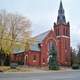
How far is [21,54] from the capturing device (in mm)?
75625

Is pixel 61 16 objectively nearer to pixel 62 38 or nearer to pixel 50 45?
pixel 62 38

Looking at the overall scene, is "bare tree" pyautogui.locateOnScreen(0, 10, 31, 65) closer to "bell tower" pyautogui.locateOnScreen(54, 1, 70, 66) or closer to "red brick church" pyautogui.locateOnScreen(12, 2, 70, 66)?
"red brick church" pyautogui.locateOnScreen(12, 2, 70, 66)

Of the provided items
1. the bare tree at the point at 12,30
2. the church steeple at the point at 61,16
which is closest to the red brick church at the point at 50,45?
the church steeple at the point at 61,16

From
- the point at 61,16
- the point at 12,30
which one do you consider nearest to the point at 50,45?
the point at 61,16

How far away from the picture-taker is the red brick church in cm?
7362

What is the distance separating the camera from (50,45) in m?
79.1

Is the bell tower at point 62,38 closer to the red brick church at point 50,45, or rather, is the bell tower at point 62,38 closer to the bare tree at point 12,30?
the red brick church at point 50,45

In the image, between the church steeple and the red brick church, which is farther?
the church steeple

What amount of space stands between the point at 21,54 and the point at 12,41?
67.7ft

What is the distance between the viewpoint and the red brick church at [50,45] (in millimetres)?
73625

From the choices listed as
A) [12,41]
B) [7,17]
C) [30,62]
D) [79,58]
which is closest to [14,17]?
[7,17]

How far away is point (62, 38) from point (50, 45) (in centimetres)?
751

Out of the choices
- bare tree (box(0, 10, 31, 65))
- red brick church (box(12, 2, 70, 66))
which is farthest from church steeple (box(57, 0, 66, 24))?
bare tree (box(0, 10, 31, 65))

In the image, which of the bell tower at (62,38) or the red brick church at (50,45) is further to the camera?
the bell tower at (62,38)
